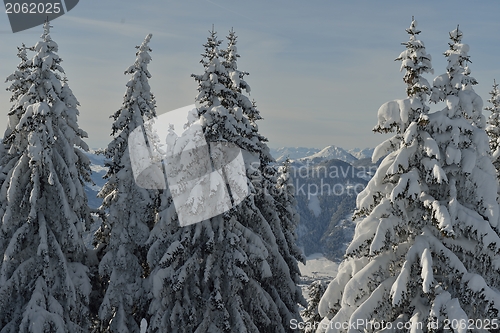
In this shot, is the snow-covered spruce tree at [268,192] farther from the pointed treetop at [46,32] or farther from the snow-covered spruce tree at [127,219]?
the pointed treetop at [46,32]

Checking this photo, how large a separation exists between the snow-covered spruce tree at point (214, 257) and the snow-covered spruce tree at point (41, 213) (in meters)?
3.58

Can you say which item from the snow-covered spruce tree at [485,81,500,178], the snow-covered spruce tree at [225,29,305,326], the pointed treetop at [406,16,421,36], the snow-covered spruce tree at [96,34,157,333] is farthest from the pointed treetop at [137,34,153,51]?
the snow-covered spruce tree at [485,81,500,178]

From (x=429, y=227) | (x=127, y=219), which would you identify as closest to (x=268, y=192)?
(x=127, y=219)

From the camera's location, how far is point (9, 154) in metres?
20.8

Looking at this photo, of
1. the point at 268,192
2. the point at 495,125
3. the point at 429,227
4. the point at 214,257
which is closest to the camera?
the point at 429,227

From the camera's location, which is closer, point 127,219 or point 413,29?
point 413,29

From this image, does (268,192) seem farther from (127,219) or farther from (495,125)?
(495,125)

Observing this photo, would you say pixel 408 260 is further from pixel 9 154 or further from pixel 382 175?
pixel 9 154

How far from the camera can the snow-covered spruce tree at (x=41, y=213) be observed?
62.8ft

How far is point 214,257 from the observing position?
1884 centimetres

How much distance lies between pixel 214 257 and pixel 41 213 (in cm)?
741

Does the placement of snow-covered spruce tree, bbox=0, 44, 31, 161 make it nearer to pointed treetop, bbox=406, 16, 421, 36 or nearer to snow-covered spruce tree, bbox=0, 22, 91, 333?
snow-covered spruce tree, bbox=0, 22, 91, 333

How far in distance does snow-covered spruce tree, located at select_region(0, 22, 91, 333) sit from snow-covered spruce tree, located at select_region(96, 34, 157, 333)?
1.29 metres

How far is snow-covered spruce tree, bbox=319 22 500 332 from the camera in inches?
468
